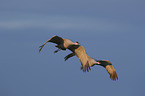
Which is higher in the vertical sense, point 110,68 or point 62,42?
point 62,42

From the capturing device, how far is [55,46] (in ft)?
119

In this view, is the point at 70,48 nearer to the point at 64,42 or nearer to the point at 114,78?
the point at 64,42

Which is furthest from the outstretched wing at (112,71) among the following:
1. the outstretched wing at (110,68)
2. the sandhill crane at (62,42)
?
the sandhill crane at (62,42)

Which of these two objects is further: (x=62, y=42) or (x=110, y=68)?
(x=110, y=68)

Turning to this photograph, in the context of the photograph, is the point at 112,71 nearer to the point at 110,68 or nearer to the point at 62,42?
the point at 110,68

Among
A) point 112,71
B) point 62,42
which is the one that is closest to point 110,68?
point 112,71

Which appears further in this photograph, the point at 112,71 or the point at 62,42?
the point at 112,71

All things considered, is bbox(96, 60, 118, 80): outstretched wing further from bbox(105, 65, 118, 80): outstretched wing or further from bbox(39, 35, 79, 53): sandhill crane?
bbox(39, 35, 79, 53): sandhill crane

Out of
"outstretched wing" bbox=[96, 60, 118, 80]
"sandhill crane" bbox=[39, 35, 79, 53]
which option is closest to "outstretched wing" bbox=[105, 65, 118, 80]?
"outstretched wing" bbox=[96, 60, 118, 80]

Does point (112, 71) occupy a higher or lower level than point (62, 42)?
lower

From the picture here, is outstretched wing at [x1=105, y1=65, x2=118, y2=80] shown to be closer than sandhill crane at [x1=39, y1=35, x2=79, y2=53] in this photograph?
No

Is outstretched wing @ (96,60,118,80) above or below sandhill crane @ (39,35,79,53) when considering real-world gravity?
below

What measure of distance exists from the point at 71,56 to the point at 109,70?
4.70 meters

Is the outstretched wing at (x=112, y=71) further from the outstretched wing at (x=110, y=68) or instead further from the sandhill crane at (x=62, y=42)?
the sandhill crane at (x=62, y=42)
